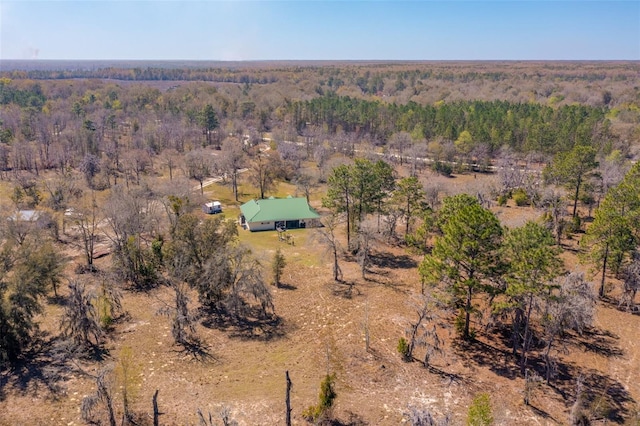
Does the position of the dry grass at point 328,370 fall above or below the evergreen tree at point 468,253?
below

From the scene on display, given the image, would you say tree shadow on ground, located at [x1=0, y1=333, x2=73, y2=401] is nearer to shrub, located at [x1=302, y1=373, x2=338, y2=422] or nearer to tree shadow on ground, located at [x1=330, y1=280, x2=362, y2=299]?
shrub, located at [x1=302, y1=373, x2=338, y2=422]

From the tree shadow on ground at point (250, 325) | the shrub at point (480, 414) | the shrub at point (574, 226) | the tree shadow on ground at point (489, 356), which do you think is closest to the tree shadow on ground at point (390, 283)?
the tree shadow on ground at point (489, 356)

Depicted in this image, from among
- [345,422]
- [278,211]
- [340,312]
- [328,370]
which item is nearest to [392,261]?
[340,312]

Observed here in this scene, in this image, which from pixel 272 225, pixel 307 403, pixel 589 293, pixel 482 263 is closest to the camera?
pixel 307 403

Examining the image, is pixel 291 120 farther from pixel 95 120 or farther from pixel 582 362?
pixel 582 362

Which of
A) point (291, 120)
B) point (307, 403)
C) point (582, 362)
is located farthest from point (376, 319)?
point (291, 120)

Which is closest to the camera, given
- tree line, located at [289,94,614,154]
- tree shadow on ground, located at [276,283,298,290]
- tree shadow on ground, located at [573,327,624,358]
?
tree shadow on ground, located at [573,327,624,358]

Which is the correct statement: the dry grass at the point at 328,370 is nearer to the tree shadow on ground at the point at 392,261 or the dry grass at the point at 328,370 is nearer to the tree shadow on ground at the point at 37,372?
the tree shadow on ground at the point at 37,372

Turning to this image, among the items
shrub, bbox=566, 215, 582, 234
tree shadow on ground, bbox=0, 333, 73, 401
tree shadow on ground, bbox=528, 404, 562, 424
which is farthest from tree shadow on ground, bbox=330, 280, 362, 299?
shrub, bbox=566, 215, 582, 234
